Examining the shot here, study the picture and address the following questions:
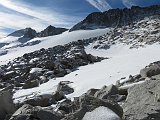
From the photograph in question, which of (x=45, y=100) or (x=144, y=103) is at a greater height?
(x=144, y=103)

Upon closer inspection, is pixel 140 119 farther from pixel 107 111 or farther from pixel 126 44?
pixel 126 44

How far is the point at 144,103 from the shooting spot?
594 cm

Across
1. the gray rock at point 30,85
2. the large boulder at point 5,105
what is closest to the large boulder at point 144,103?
the large boulder at point 5,105

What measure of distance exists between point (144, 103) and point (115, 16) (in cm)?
7214

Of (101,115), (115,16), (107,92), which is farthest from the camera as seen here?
(115,16)

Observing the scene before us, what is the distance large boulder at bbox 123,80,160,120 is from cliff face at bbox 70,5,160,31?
64897mm

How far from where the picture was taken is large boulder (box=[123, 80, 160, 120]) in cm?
549

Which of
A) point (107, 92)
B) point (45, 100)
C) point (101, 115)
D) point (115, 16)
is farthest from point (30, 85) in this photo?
point (115, 16)

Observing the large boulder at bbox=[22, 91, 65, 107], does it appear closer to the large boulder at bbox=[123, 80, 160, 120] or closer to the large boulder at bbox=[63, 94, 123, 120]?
the large boulder at bbox=[63, 94, 123, 120]

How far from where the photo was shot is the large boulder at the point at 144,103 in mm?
5492

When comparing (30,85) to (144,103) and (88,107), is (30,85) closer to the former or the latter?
(88,107)

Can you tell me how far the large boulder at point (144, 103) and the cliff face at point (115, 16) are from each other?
64.9 m

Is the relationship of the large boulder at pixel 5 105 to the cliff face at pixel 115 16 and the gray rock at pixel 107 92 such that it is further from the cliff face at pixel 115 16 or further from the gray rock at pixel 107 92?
the cliff face at pixel 115 16

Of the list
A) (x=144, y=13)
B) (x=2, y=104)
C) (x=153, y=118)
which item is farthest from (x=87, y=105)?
(x=144, y=13)
